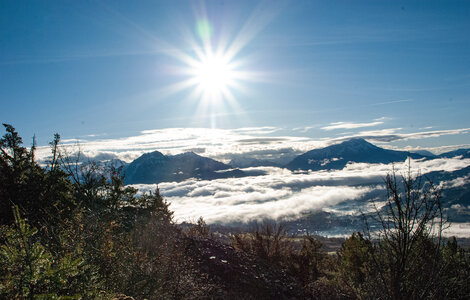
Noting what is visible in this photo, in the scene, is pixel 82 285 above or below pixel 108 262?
above

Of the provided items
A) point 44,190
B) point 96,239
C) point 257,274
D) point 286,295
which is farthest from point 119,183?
point 96,239

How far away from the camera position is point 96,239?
275 inches

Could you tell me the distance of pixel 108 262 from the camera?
268 inches

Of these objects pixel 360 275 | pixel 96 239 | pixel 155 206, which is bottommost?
pixel 360 275

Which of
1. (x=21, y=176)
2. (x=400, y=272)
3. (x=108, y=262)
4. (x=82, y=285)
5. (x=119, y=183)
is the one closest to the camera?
(x=82, y=285)

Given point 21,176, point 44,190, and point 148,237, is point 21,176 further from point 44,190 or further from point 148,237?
point 148,237

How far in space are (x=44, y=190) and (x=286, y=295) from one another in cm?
1563

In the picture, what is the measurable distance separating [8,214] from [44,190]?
1862 mm

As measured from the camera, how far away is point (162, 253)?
1097cm

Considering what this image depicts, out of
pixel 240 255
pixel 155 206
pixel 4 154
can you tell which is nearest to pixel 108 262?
pixel 4 154

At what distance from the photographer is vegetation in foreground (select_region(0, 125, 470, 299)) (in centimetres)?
356

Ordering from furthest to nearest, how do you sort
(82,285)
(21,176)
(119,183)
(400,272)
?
(119,183) → (21,176) → (400,272) → (82,285)

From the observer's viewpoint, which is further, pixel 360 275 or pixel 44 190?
pixel 360 275

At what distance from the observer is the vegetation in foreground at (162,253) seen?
11.7ft
